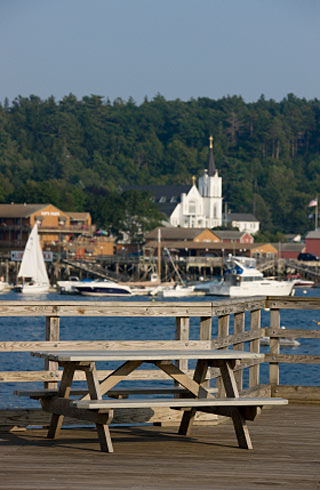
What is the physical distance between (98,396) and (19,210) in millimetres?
128657

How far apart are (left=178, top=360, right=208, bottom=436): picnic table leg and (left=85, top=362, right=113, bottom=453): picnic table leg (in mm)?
1041

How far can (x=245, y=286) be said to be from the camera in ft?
320

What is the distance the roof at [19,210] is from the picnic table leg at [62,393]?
12438cm

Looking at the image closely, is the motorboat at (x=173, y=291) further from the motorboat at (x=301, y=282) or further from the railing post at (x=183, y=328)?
the railing post at (x=183, y=328)

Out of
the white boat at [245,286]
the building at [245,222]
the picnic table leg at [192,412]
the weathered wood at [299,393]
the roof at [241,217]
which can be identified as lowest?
the white boat at [245,286]

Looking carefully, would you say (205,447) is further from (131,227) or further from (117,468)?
(131,227)

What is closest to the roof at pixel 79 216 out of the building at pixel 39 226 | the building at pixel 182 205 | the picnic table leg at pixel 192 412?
the building at pixel 39 226

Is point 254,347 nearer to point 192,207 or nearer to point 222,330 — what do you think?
point 222,330

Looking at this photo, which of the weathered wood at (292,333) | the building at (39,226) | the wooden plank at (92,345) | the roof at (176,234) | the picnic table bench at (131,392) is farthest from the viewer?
the roof at (176,234)

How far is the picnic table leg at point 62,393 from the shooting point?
330 inches

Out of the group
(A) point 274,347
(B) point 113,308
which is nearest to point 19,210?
(A) point 274,347

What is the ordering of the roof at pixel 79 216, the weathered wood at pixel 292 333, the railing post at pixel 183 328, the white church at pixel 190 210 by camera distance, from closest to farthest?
the railing post at pixel 183 328
the weathered wood at pixel 292 333
the roof at pixel 79 216
the white church at pixel 190 210

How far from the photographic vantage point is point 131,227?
148 metres

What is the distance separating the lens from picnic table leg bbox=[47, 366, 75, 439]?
8.39m
